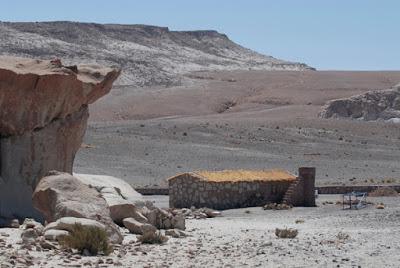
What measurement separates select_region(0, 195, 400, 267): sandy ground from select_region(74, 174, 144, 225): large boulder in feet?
4.66

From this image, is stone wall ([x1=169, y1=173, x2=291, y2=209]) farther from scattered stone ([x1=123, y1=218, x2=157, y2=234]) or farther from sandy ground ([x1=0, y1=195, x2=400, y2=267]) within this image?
scattered stone ([x1=123, y1=218, x2=157, y2=234])

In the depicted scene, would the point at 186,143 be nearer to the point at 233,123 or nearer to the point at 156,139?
the point at 156,139

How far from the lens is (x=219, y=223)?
87.7 feet

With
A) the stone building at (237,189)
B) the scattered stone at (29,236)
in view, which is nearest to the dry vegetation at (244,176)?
the stone building at (237,189)

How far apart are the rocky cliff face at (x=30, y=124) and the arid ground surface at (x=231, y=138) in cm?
2431

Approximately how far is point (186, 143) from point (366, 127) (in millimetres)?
21356

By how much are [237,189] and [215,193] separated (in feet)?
2.85

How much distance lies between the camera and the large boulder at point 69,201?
63.2ft

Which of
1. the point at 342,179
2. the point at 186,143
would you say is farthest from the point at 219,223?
the point at 186,143

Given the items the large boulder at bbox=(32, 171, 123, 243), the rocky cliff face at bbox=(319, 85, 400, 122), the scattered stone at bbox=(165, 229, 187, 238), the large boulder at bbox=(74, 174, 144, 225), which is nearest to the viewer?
the large boulder at bbox=(32, 171, 123, 243)

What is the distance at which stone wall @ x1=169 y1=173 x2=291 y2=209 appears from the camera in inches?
1359

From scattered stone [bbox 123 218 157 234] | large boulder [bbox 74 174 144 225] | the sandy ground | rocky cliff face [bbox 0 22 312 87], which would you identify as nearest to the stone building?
large boulder [bbox 74 174 144 225]

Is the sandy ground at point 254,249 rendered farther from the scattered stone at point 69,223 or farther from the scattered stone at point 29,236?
the scattered stone at point 69,223

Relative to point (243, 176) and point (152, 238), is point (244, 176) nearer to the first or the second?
point (243, 176)
